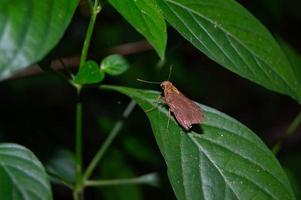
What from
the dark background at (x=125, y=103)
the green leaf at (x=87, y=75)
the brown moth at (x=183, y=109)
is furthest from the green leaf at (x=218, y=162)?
the dark background at (x=125, y=103)

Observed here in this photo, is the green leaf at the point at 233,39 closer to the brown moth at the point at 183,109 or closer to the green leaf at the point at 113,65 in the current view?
the brown moth at the point at 183,109

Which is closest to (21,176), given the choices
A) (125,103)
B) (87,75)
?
(87,75)

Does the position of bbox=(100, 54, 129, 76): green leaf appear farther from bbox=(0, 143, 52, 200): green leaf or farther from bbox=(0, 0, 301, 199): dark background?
bbox=(0, 143, 52, 200): green leaf

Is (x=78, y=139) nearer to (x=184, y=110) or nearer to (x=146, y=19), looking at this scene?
(x=184, y=110)

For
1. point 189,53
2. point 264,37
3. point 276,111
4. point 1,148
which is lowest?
point 276,111

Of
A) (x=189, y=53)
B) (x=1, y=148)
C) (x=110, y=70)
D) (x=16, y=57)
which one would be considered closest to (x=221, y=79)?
(x=189, y=53)

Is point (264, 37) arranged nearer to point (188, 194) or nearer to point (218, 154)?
point (218, 154)
